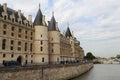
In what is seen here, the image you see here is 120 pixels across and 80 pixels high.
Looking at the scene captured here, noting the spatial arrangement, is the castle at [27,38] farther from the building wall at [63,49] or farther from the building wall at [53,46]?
the building wall at [63,49]

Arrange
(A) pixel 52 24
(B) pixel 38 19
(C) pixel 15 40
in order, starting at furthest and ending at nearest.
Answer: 1. (A) pixel 52 24
2. (B) pixel 38 19
3. (C) pixel 15 40

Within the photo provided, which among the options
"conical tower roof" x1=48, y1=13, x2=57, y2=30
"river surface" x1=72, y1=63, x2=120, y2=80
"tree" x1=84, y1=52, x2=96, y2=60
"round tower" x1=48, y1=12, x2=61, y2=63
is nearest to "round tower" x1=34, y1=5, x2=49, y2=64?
"round tower" x1=48, y1=12, x2=61, y2=63

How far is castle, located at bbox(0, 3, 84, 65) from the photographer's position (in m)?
38.6

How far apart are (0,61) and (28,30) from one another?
1099 centimetres

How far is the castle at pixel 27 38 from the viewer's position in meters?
38.6

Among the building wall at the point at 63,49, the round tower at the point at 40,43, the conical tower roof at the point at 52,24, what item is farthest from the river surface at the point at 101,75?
the conical tower roof at the point at 52,24

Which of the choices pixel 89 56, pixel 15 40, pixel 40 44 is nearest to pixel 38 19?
pixel 40 44

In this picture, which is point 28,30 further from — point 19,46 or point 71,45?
point 71,45

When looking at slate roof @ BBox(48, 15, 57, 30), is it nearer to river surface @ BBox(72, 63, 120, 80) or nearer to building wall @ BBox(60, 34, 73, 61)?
building wall @ BBox(60, 34, 73, 61)

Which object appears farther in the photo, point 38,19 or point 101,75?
point 101,75

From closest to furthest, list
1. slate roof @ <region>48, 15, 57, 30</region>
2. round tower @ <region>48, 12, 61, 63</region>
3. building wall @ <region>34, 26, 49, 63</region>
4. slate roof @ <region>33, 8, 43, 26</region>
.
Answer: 1. building wall @ <region>34, 26, 49, 63</region>
2. slate roof @ <region>33, 8, 43, 26</region>
3. round tower @ <region>48, 12, 61, 63</region>
4. slate roof @ <region>48, 15, 57, 30</region>

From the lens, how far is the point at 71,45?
3083 inches

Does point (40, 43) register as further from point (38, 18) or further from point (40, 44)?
point (38, 18)

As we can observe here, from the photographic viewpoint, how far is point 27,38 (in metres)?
45.3
